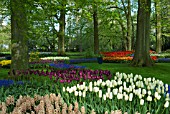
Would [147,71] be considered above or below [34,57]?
A: below

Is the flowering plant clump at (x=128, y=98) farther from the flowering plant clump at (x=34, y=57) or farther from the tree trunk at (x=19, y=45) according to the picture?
the flowering plant clump at (x=34, y=57)

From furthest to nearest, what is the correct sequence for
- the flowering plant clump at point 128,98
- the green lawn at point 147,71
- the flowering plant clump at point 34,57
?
the flowering plant clump at point 34,57, the green lawn at point 147,71, the flowering plant clump at point 128,98

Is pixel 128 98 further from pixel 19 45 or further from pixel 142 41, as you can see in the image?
Answer: pixel 142 41

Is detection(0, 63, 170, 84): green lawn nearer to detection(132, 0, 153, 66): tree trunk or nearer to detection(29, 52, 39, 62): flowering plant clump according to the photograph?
detection(132, 0, 153, 66): tree trunk

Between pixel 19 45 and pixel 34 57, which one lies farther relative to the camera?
pixel 34 57

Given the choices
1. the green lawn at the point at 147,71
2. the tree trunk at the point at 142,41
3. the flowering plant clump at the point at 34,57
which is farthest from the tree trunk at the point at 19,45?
the flowering plant clump at the point at 34,57

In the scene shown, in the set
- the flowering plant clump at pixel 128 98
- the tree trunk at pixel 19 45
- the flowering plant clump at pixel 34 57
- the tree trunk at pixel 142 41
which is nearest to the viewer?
the flowering plant clump at pixel 128 98

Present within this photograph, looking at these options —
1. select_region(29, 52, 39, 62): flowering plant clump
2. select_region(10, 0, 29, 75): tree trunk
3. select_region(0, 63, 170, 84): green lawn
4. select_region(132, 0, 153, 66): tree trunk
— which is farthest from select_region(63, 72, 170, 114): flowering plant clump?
select_region(29, 52, 39, 62): flowering plant clump

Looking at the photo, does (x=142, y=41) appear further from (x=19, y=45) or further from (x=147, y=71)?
(x=19, y=45)

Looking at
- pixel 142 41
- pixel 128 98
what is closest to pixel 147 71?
pixel 142 41

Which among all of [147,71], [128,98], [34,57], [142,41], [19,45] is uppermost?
[142,41]

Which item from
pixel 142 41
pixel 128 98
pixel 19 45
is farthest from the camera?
pixel 142 41

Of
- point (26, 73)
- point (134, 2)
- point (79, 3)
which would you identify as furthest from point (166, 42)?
point (26, 73)

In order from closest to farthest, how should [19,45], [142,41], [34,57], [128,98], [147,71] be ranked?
[128,98]
[19,45]
[147,71]
[142,41]
[34,57]
